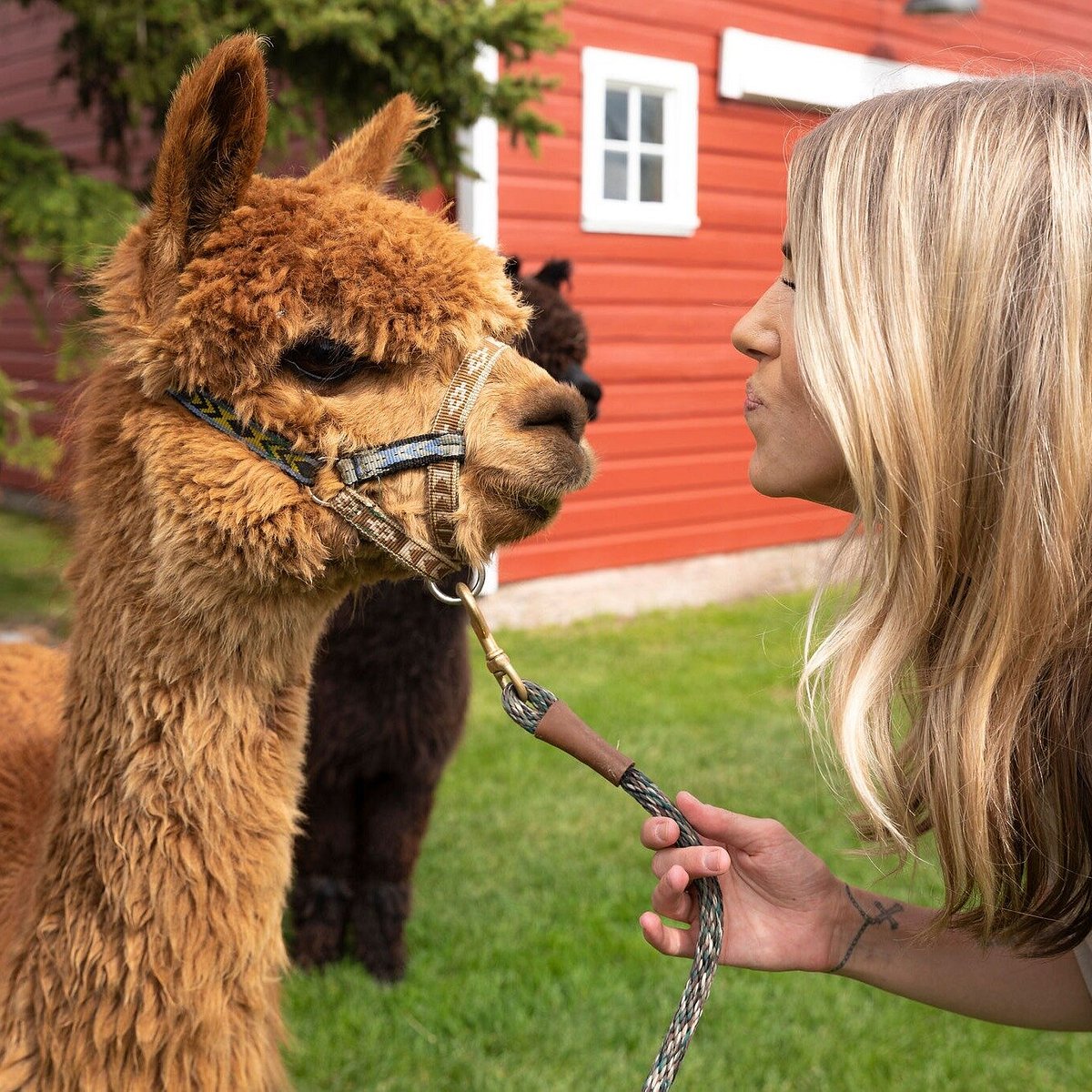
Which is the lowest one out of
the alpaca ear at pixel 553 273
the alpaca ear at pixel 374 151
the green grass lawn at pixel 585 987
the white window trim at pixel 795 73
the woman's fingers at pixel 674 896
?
the green grass lawn at pixel 585 987

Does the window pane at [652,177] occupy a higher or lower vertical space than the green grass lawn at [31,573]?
higher

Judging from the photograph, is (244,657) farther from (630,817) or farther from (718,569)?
(718,569)

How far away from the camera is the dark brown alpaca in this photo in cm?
283

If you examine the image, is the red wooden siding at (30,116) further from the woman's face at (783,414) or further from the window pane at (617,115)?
the woman's face at (783,414)

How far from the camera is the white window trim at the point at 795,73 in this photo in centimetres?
648

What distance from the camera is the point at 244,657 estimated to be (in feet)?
4.76

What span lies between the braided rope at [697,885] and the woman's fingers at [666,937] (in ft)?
0.14

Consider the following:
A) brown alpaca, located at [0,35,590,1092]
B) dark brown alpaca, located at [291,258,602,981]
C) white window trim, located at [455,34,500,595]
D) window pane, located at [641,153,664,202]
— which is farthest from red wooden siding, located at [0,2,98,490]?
brown alpaca, located at [0,35,590,1092]

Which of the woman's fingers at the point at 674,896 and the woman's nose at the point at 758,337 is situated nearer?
the woman's fingers at the point at 674,896

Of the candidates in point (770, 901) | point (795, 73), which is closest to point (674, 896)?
point (770, 901)

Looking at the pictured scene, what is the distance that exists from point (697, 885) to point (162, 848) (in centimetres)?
66

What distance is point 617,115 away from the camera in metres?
6.26

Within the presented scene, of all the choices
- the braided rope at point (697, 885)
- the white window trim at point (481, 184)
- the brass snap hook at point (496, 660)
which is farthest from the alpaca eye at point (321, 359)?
the white window trim at point (481, 184)

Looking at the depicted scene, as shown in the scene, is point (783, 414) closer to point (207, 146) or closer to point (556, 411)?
point (556, 411)
